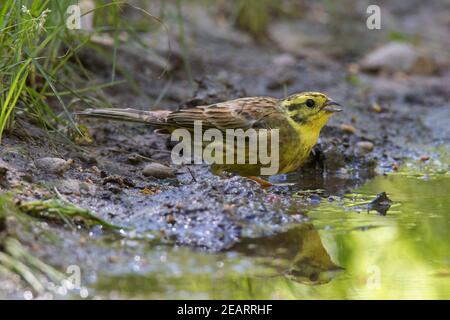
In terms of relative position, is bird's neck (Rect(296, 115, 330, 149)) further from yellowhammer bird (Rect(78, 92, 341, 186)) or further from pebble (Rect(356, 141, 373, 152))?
pebble (Rect(356, 141, 373, 152))

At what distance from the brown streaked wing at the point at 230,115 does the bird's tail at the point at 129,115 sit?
0.26ft

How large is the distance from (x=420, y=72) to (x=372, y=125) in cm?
243

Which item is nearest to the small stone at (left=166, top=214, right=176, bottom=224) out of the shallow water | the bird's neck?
the shallow water

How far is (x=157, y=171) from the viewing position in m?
6.07

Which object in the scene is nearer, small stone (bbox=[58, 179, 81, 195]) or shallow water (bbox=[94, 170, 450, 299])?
shallow water (bbox=[94, 170, 450, 299])

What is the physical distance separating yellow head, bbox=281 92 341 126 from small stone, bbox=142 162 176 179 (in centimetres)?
95

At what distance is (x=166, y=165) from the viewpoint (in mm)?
6336

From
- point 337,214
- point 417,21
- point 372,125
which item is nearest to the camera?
point 337,214

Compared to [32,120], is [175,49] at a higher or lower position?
higher

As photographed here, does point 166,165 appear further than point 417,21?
No

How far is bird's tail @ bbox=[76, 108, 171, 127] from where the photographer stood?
6090 millimetres

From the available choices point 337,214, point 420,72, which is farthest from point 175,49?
point 337,214
